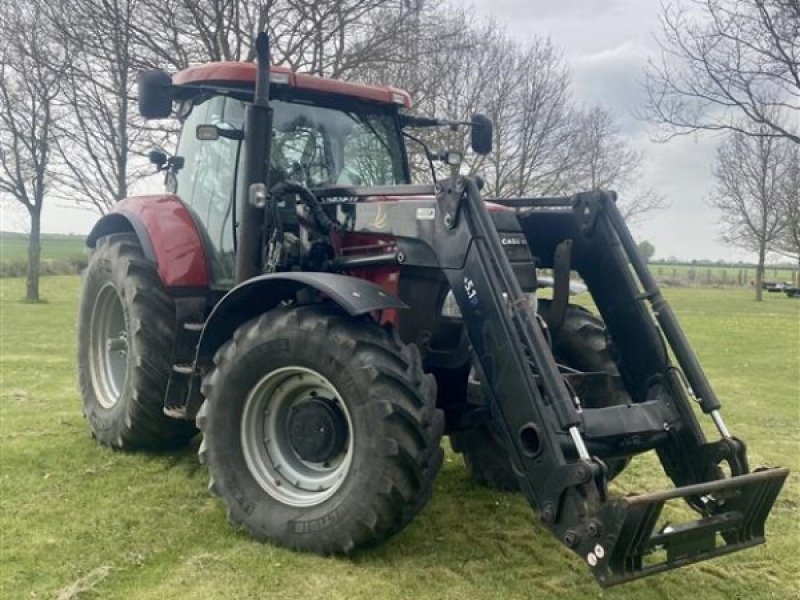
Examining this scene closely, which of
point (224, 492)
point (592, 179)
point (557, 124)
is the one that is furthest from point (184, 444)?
point (592, 179)

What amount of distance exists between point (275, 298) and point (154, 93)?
1.60 meters

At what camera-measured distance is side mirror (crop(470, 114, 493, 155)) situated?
5941 millimetres

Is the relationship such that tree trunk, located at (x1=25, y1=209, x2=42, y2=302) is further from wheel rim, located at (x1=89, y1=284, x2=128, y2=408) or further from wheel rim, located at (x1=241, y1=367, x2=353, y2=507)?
wheel rim, located at (x1=241, y1=367, x2=353, y2=507)

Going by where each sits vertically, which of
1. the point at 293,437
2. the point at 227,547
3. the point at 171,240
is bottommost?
the point at 227,547

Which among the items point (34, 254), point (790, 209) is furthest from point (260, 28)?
point (790, 209)

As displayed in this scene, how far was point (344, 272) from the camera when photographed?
4684 millimetres

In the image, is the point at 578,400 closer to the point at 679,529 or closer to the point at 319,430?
the point at 679,529

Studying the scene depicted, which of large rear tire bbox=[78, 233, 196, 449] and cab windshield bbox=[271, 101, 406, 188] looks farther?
large rear tire bbox=[78, 233, 196, 449]

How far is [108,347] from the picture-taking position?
20.9 ft

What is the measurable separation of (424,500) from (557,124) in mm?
17835

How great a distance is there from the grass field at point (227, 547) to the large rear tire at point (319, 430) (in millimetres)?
193

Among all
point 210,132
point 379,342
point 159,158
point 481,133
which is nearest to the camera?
point 379,342

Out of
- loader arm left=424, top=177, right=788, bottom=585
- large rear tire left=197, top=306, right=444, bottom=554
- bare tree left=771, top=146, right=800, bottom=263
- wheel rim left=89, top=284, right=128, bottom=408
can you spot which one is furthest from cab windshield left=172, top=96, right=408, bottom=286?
bare tree left=771, top=146, right=800, bottom=263

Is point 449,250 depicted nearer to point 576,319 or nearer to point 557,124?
point 576,319
